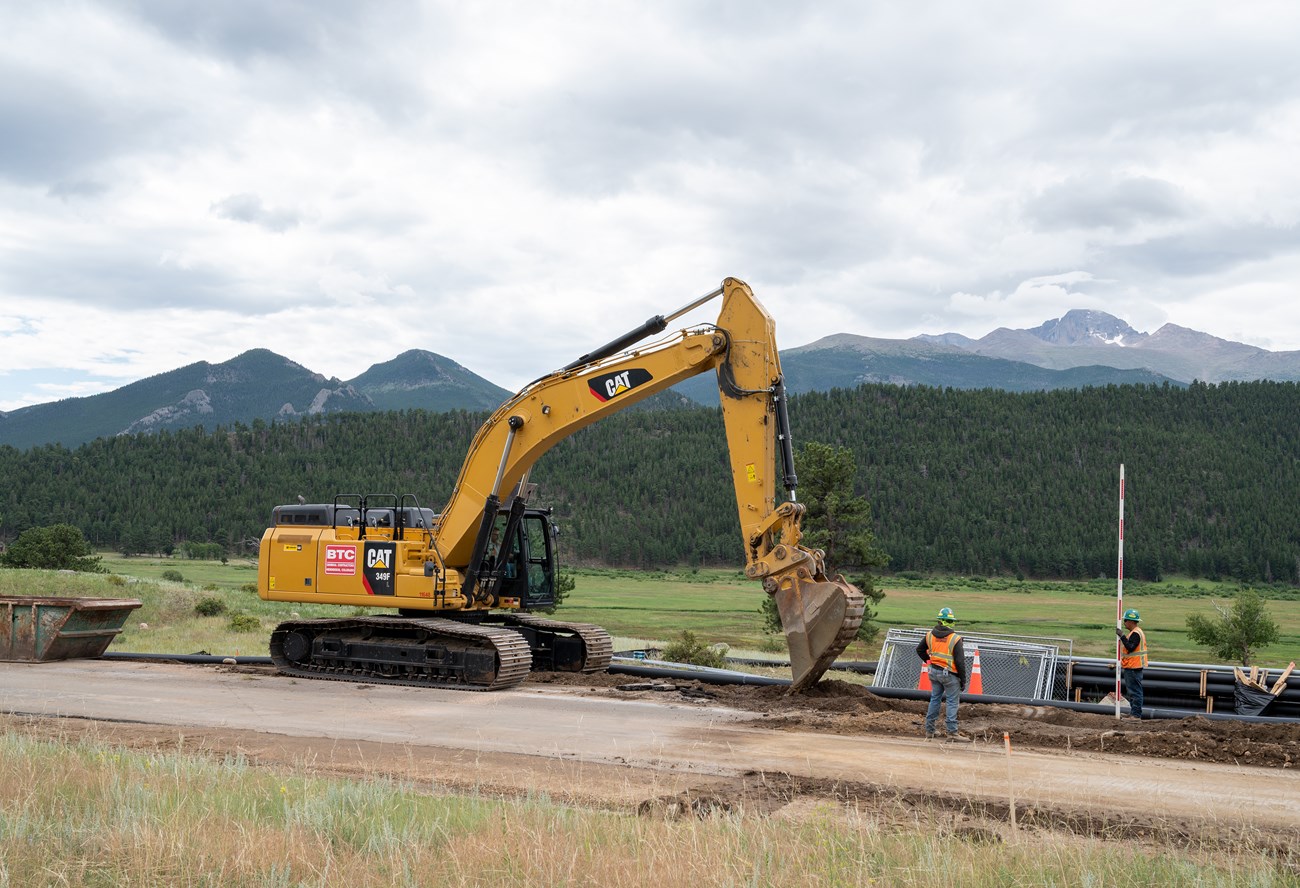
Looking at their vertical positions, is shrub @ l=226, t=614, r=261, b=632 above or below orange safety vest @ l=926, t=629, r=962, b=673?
below

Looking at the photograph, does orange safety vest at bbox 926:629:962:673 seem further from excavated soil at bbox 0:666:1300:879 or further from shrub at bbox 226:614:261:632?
shrub at bbox 226:614:261:632

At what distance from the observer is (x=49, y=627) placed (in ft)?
73.2

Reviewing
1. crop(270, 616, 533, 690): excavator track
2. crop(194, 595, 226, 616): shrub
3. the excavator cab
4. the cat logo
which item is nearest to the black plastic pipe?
crop(270, 616, 533, 690): excavator track

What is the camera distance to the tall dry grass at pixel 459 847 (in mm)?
6816

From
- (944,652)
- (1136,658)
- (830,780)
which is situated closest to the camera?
(830,780)

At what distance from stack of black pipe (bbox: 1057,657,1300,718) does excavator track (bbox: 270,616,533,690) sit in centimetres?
1124

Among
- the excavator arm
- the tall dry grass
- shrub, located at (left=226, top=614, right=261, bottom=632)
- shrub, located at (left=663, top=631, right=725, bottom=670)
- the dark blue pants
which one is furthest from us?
shrub, located at (left=226, top=614, right=261, bottom=632)

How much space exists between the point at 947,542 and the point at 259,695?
408ft

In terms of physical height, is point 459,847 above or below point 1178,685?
above

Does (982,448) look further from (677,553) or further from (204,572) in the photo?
(204,572)

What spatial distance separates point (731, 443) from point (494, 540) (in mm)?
5916

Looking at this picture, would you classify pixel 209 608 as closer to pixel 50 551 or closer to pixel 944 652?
pixel 50 551

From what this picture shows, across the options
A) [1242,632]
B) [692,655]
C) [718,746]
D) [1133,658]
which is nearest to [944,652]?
[718,746]

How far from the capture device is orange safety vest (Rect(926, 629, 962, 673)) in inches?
577
